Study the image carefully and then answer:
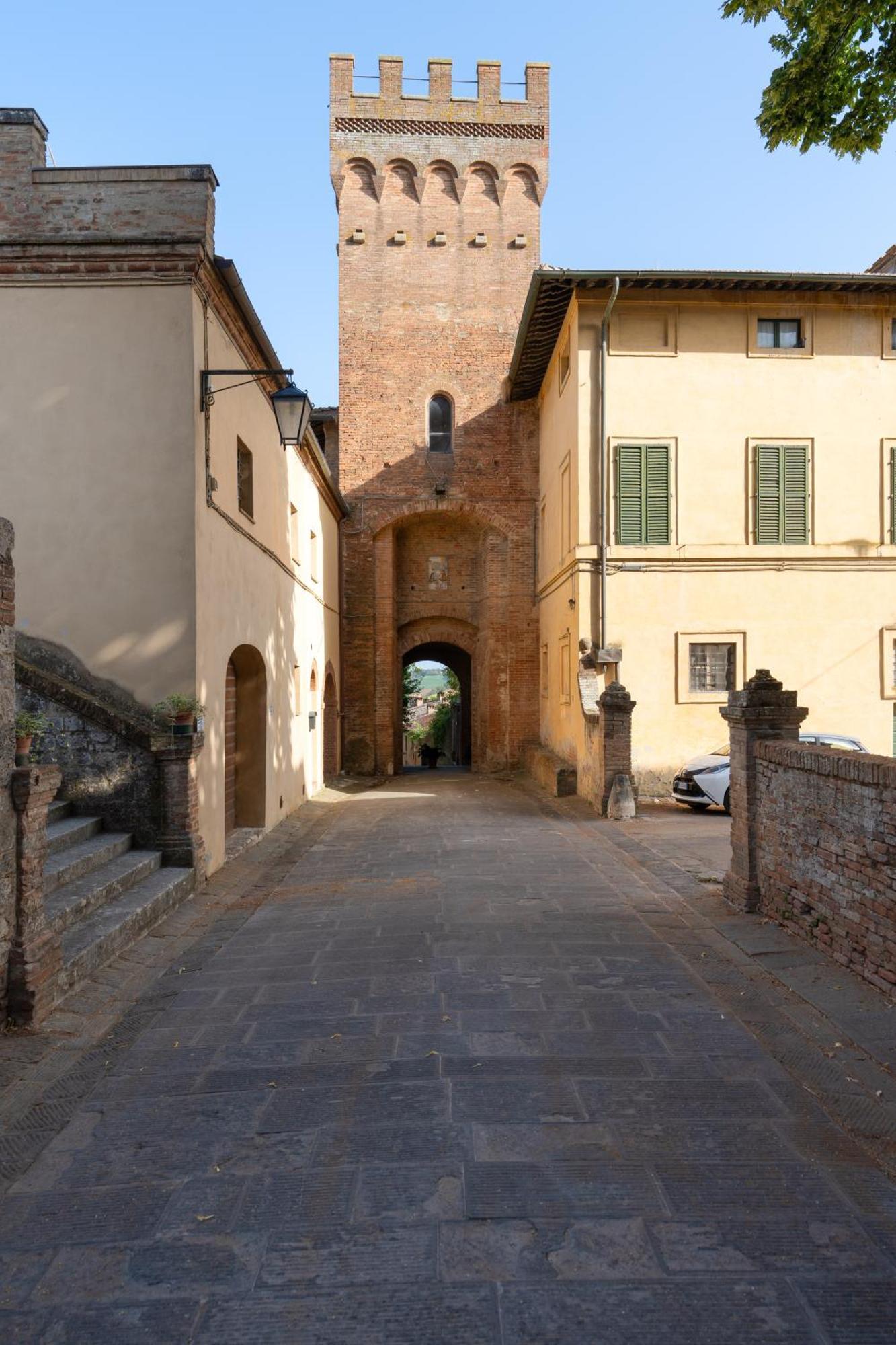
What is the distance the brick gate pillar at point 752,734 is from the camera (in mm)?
7023

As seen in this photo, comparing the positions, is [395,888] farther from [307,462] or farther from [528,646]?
[528,646]

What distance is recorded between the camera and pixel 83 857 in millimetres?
6758

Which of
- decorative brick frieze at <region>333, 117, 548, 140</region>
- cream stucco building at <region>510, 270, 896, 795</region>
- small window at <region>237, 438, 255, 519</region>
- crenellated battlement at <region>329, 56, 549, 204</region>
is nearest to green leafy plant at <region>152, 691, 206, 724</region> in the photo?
small window at <region>237, 438, 255, 519</region>

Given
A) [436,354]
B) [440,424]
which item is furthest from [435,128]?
[440,424]

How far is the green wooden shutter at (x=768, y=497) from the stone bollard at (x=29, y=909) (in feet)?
44.3

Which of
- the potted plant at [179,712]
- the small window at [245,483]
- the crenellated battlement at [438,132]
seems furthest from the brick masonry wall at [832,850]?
the crenellated battlement at [438,132]

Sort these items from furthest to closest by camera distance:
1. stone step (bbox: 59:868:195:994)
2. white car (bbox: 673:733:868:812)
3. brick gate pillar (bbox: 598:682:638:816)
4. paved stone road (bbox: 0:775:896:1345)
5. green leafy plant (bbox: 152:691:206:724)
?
white car (bbox: 673:733:868:812) → brick gate pillar (bbox: 598:682:638:816) → green leafy plant (bbox: 152:691:206:724) → stone step (bbox: 59:868:195:994) → paved stone road (bbox: 0:775:896:1345)

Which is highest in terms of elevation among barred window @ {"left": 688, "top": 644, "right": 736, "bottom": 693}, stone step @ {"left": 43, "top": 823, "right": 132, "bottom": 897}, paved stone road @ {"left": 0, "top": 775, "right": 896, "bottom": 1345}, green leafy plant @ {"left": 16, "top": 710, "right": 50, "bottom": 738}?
barred window @ {"left": 688, "top": 644, "right": 736, "bottom": 693}

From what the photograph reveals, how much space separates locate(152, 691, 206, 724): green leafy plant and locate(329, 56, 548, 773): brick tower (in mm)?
13596

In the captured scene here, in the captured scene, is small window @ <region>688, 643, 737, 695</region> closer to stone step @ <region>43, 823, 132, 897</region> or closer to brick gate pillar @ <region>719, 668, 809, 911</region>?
brick gate pillar @ <region>719, 668, 809, 911</region>

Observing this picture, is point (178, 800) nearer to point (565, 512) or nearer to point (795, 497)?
point (565, 512)

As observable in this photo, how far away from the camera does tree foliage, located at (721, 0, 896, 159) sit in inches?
212

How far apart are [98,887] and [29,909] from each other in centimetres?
178

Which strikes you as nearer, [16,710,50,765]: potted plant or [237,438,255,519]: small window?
[16,710,50,765]: potted plant
